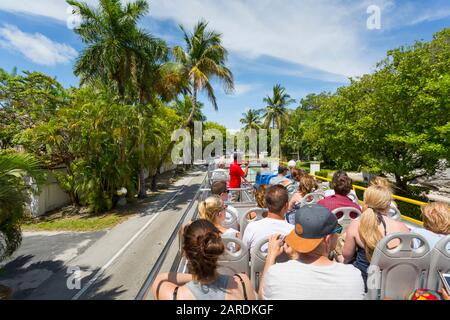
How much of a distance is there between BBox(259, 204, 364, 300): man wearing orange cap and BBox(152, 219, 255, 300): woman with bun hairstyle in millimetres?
242

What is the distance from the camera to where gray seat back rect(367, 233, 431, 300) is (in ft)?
7.18

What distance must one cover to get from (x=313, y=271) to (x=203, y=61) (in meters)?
18.5

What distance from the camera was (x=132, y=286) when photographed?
566cm

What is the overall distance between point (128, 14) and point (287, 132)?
123 feet

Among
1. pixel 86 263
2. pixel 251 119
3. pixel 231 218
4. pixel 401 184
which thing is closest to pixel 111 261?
pixel 86 263

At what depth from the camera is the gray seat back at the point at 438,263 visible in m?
2.21

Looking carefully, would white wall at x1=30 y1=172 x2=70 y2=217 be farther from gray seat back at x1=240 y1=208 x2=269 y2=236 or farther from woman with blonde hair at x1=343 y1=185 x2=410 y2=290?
woman with blonde hair at x1=343 y1=185 x2=410 y2=290

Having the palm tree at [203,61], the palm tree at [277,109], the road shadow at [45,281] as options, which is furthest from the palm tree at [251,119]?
the road shadow at [45,281]

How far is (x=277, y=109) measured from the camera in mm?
46156

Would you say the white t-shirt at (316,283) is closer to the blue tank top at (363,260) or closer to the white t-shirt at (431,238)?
the blue tank top at (363,260)

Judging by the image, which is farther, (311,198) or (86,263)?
(86,263)

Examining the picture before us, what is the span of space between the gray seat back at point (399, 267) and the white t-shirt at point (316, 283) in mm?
731

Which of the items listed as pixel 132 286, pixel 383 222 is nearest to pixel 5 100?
pixel 132 286

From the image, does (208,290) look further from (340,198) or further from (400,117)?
(400,117)
